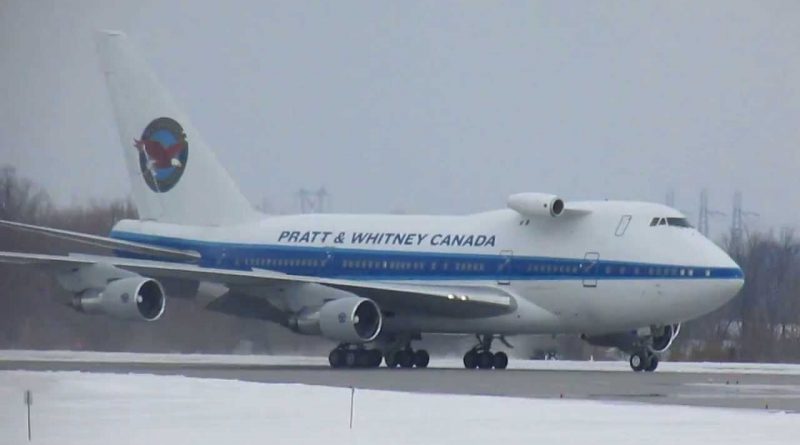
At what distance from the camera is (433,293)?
43812 millimetres

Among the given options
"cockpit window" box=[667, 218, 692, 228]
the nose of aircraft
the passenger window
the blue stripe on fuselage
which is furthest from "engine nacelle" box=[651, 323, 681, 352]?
the passenger window

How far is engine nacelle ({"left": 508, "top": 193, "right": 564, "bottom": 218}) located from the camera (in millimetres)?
→ 43312

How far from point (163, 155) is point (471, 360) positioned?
12.2 metres

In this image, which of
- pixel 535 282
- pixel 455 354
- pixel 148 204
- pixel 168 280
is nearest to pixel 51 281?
pixel 148 204

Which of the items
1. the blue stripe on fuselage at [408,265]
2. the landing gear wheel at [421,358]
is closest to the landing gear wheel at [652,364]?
the blue stripe on fuselage at [408,265]

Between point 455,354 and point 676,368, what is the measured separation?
260 inches

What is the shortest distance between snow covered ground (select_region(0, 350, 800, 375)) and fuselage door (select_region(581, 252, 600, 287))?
210cm

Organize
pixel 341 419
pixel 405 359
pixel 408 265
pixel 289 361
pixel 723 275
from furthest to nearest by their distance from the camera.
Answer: pixel 289 361 < pixel 405 359 < pixel 408 265 < pixel 723 275 < pixel 341 419

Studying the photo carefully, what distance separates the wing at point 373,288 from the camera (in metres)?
43.8

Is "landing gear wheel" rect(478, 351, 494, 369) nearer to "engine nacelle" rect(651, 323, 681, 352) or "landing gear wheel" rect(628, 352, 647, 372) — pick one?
"landing gear wheel" rect(628, 352, 647, 372)

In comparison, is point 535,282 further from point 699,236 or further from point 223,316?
point 223,316

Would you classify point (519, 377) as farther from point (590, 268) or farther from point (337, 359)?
point (337, 359)

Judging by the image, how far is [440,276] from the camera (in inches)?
1793

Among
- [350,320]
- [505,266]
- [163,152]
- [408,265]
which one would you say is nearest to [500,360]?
[505,266]
